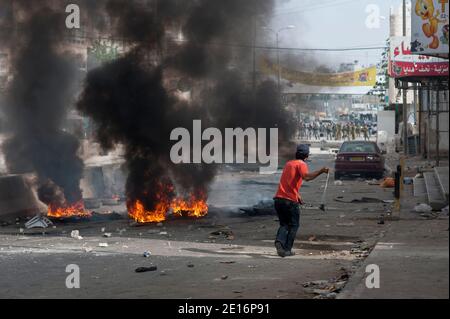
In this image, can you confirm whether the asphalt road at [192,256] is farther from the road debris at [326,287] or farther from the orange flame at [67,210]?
the orange flame at [67,210]

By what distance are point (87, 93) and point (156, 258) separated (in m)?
7.17

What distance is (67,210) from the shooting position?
646 inches

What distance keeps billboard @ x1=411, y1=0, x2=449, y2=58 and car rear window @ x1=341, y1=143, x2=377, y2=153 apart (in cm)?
949

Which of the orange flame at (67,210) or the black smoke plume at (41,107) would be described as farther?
the black smoke plume at (41,107)

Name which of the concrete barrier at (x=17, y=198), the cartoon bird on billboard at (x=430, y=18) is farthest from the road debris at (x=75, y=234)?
the cartoon bird on billboard at (x=430, y=18)

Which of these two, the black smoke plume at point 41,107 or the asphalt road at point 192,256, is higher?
the black smoke plume at point 41,107

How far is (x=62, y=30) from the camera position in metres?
17.2

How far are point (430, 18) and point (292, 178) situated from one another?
849 centimetres

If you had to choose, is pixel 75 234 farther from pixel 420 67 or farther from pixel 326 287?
pixel 420 67

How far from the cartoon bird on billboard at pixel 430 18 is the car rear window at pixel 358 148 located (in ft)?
31.6

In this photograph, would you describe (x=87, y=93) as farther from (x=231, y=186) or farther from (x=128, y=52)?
(x=231, y=186)

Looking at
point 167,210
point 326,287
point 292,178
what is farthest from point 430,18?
point 326,287

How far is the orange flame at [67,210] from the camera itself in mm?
16000
